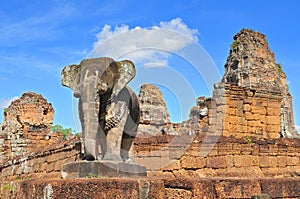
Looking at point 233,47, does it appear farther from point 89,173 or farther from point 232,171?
point 89,173

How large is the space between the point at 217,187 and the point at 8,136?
15622 millimetres

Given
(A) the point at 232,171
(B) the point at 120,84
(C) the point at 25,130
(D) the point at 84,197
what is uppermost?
(C) the point at 25,130

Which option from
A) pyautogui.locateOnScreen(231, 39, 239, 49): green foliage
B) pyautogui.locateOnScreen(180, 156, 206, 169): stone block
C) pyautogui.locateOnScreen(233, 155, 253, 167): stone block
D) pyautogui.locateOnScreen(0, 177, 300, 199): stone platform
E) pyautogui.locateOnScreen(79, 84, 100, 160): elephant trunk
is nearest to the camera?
pyautogui.locateOnScreen(0, 177, 300, 199): stone platform

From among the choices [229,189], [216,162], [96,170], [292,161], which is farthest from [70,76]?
[292,161]

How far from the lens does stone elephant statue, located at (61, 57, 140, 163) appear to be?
5.34 metres

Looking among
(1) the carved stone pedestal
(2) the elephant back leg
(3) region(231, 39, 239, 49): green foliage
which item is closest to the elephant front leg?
(2) the elephant back leg

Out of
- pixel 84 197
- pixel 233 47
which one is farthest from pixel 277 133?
pixel 84 197

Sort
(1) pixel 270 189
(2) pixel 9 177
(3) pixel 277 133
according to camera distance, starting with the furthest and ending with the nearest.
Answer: (3) pixel 277 133 → (2) pixel 9 177 → (1) pixel 270 189

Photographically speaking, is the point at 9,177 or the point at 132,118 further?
the point at 9,177

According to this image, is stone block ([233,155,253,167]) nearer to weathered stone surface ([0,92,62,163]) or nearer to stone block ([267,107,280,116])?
stone block ([267,107,280,116])

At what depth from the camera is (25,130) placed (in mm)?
18875

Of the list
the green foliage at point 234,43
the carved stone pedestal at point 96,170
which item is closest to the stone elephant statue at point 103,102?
the carved stone pedestal at point 96,170

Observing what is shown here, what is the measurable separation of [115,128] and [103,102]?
0.44 m

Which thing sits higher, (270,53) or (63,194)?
(270,53)
